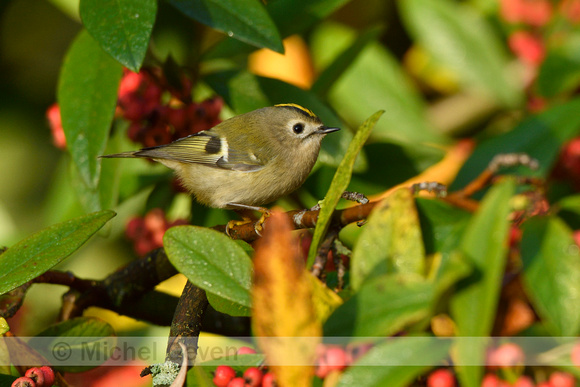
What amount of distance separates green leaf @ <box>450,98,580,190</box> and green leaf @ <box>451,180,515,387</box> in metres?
1.01

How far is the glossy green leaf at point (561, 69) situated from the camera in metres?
2.35

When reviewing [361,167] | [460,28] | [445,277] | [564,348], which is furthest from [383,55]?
[445,277]

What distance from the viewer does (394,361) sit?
772mm

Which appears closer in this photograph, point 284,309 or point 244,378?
point 284,309

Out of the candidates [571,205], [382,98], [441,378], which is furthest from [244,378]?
[382,98]

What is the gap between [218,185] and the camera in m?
2.05

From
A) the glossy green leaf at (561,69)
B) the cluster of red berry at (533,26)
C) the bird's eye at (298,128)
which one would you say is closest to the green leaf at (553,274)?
the bird's eye at (298,128)

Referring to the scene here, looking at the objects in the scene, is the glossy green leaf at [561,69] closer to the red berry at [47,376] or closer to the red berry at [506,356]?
the red berry at [506,356]

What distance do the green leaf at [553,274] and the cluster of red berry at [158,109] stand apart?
41.4 inches

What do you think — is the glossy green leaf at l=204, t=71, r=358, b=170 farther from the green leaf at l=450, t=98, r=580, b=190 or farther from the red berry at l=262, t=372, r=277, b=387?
the red berry at l=262, t=372, r=277, b=387

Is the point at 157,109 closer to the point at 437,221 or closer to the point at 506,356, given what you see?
the point at 437,221

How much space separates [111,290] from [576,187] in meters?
1.59

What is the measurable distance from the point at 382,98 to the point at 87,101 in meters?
1.51

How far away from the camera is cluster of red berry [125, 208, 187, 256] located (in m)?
2.03
